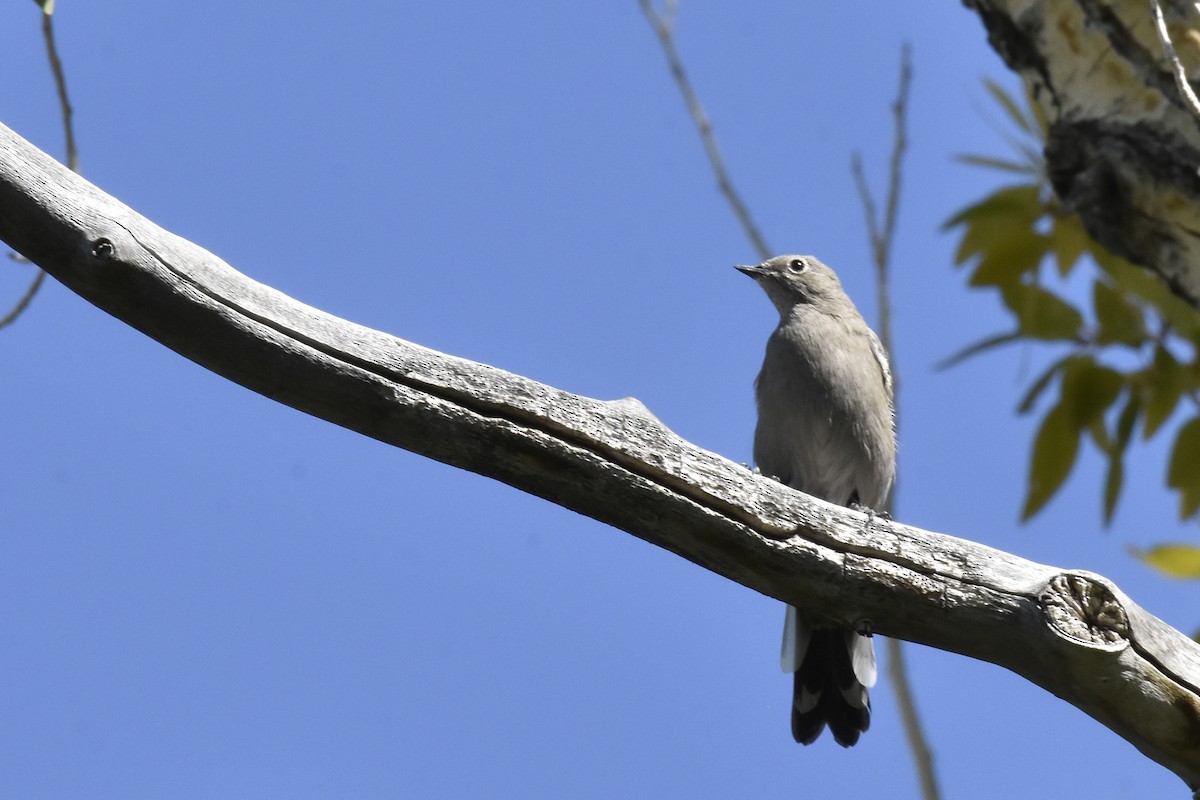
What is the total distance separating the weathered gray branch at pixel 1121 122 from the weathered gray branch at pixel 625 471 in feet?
6.02

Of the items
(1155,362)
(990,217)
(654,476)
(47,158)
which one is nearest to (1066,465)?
(1155,362)

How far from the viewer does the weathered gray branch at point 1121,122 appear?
4.96m

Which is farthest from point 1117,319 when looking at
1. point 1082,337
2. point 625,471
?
point 625,471

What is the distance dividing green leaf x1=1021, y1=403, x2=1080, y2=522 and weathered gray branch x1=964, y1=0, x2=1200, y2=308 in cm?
73

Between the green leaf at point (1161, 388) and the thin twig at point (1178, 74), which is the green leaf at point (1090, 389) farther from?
the thin twig at point (1178, 74)

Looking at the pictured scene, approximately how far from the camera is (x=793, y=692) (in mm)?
6641

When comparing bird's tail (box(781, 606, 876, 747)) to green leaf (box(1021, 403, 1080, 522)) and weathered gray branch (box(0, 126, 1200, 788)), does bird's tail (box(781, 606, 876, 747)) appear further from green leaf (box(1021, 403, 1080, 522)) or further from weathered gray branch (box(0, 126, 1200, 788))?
weathered gray branch (box(0, 126, 1200, 788))

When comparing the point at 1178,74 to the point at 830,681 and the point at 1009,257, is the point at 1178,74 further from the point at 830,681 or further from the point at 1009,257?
the point at 830,681

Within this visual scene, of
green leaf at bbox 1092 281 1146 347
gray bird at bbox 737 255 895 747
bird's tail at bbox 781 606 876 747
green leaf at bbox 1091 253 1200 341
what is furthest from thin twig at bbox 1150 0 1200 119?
bird's tail at bbox 781 606 876 747

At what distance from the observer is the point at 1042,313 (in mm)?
5578

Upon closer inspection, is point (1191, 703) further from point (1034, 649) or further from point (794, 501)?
point (794, 501)

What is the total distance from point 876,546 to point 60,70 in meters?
3.32

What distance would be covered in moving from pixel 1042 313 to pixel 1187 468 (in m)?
0.90

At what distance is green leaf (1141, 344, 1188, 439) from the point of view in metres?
5.33
